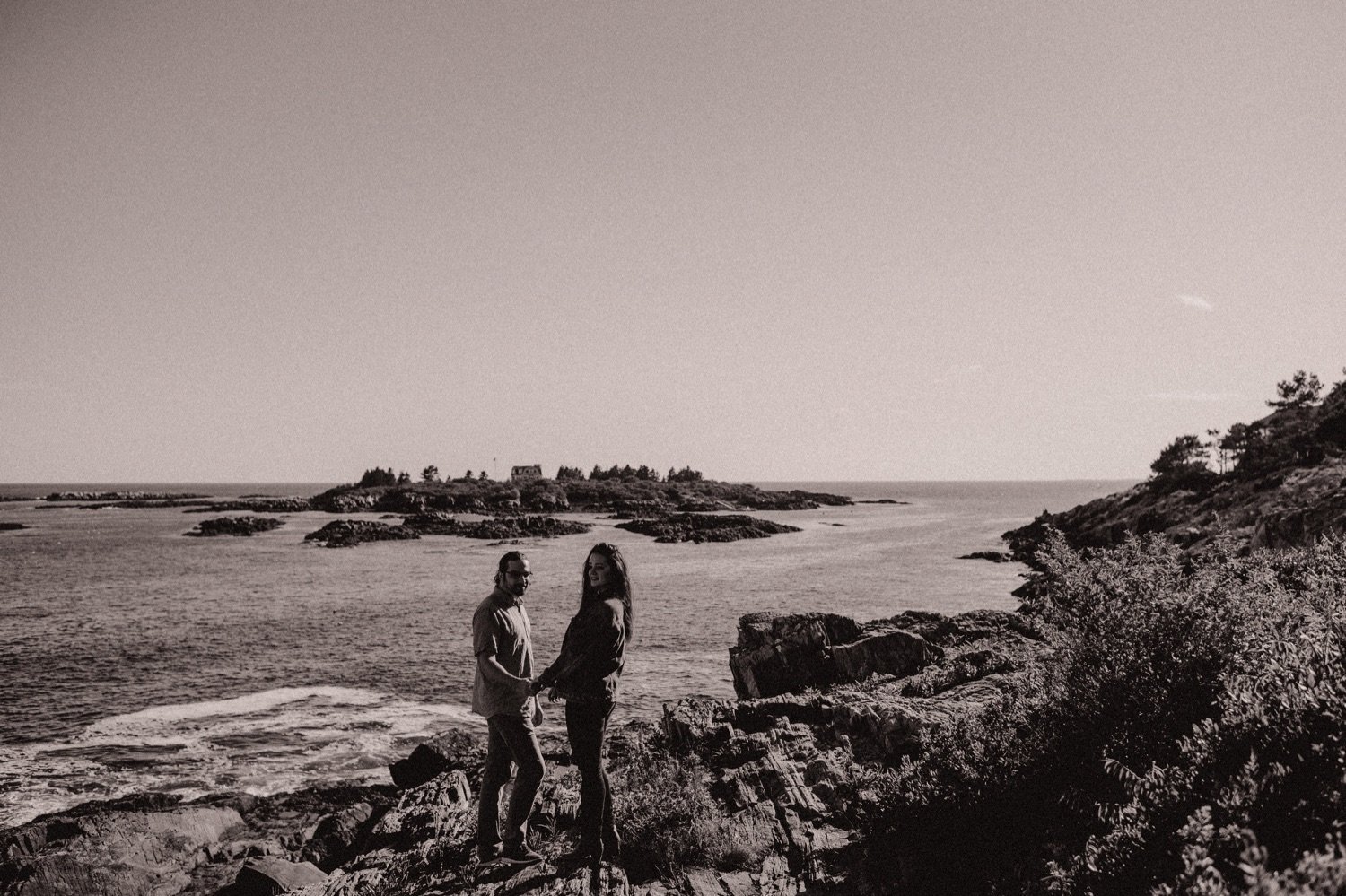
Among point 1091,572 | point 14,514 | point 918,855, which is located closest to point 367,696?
point 918,855

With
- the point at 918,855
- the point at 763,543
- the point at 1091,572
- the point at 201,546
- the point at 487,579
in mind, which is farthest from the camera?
the point at 763,543

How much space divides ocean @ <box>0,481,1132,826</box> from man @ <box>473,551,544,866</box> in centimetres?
713

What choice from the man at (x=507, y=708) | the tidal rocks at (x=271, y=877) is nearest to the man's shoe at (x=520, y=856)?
the man at (x=507, y=708)

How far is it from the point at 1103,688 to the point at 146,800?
12266 mm

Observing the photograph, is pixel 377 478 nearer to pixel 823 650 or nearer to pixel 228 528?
pixel 228 528

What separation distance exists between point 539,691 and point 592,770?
0.76 meters

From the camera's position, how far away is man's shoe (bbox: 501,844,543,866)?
5.80 m

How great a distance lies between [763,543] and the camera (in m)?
54.4

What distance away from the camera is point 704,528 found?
209 ft

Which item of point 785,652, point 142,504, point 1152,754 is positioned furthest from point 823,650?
point 142,504

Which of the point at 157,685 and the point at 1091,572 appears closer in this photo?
the point at 1091,572

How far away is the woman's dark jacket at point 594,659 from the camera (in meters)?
5.46

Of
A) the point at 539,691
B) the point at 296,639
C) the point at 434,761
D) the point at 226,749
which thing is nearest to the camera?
the point at 539,691

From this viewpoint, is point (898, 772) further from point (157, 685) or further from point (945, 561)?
point (945, 561)
